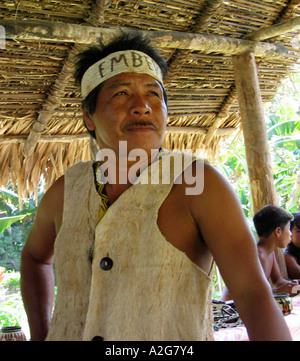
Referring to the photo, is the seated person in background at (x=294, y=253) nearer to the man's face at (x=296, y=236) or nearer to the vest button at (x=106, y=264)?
the man's face at (x=296, y=236)

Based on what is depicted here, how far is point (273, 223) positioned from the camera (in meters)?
3.77

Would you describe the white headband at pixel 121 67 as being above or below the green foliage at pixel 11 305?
below

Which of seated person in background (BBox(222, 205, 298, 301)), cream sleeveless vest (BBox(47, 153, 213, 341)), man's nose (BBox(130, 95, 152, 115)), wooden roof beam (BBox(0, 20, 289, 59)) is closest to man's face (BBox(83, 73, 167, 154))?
man's nose (BBox(130, 95, 152, 115))

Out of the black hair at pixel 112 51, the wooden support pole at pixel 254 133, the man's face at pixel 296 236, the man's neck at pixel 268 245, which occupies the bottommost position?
the man's neck at pixel 268 245

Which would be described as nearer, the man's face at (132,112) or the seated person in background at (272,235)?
the man's face at (132,112)

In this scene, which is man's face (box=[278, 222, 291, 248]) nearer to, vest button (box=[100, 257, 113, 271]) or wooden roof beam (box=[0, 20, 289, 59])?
wooden roof beam (box=[0, 20, 289, 59])

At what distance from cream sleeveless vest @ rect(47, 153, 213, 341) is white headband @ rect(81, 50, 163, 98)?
1.20 ft

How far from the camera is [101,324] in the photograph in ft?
4.28

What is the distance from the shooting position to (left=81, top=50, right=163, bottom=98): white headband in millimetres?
1589

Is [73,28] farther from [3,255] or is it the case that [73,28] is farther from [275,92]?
[3,255]

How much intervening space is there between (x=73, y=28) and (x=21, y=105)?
116 centimetres

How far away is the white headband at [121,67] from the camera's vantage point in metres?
1.59

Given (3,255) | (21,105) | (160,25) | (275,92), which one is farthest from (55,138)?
(3,255)

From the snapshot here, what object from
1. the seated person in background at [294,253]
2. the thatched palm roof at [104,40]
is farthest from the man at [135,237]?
the seated person in background at [294,253]
